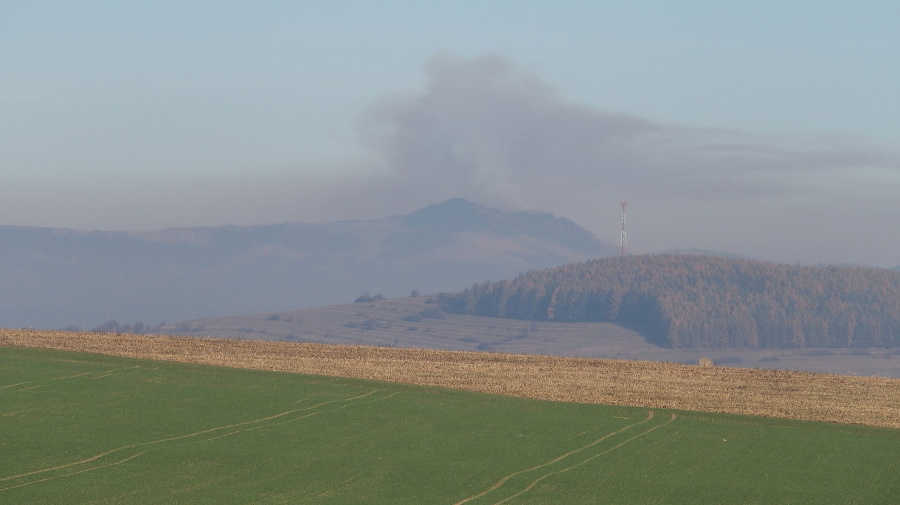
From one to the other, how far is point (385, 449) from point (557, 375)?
64.0 ft

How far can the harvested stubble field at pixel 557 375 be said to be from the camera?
39.8 m

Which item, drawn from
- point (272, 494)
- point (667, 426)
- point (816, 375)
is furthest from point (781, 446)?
point (816, 375)

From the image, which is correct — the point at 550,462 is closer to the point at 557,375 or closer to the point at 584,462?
the point at 584,462

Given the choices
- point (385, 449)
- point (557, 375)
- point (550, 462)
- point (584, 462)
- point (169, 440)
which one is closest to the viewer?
point (550, 462)

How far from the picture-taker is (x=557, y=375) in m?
47.4

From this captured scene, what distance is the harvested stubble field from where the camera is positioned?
39750 mm

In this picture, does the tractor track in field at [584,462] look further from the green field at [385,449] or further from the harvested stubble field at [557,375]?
the harvested stubble field at [557,375]

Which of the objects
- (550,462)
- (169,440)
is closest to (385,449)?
(550,462)

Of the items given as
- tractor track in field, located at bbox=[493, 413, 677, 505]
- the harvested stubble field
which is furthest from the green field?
the harvested stubble field

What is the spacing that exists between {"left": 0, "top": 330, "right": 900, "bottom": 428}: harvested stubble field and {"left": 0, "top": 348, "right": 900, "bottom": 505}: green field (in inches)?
122

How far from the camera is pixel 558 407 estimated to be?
121 feet

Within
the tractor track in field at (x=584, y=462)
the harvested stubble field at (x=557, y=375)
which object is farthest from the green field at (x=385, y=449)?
the harvested stubble field at (x=557, y=375)

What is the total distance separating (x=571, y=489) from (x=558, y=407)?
38.8ft

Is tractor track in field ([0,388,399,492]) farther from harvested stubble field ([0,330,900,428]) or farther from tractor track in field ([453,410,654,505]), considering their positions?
tractor track in field ([453,410,654,505])
